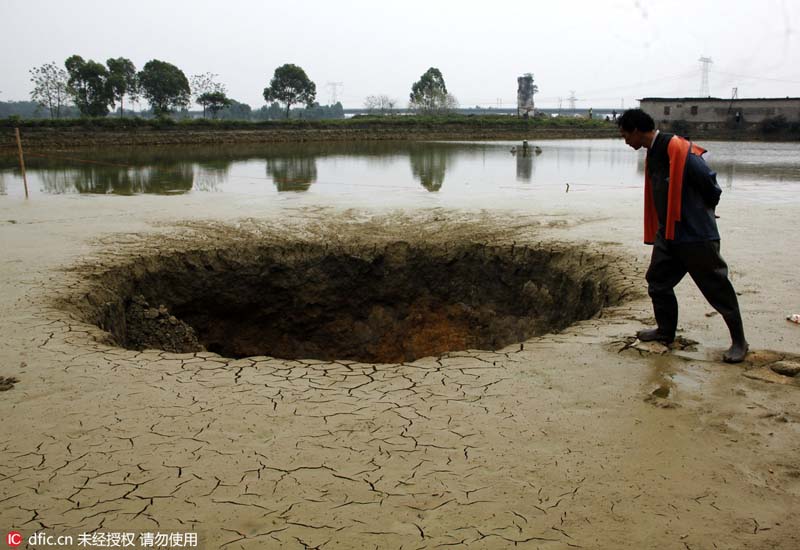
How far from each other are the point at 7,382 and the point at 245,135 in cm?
4351

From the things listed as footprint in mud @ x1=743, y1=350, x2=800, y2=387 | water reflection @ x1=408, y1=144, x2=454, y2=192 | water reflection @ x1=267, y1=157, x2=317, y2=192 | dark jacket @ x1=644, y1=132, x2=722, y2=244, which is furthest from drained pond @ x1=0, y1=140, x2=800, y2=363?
water reflection @ x1=408, y1=144, x2=454, y2=192

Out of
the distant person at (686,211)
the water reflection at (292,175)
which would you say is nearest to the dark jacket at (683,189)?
the distant person at (686,211)

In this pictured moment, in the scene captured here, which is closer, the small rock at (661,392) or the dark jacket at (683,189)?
the small rock at (661,392)

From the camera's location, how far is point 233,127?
4522 centimetres

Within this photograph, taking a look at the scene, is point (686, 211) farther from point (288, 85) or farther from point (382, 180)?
point (288, 85)

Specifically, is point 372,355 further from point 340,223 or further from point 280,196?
point 280,196

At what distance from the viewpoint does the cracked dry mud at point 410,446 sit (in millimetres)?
2357

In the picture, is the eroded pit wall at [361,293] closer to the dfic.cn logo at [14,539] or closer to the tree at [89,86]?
the dfic.cn logo at [14,539]

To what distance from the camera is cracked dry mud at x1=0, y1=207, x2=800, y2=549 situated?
2.36 m

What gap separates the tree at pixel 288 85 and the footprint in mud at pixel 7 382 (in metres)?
65.0

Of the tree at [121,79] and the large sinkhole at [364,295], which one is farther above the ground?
the tree at [121,79]

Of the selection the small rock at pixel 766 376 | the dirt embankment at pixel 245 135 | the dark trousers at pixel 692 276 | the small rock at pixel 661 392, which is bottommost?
the small rock at pixel 661 392

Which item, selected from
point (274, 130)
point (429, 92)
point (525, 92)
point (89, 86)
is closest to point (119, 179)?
point (274, 130)

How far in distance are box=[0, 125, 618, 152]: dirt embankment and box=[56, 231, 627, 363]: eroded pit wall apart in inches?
1302
